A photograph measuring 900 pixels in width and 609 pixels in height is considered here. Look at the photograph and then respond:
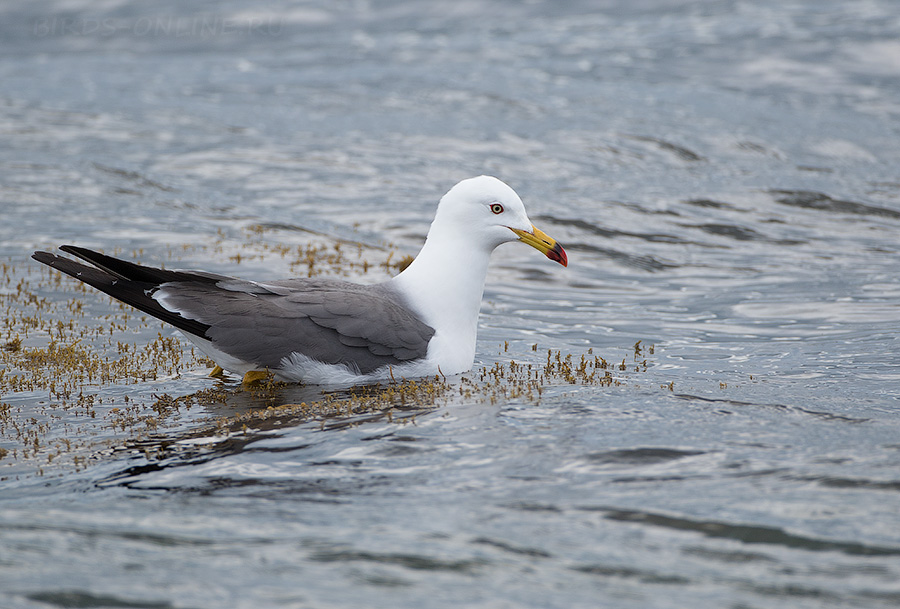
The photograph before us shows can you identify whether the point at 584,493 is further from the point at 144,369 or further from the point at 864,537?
the point at 144,369

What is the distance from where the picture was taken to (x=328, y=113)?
81.6 ft

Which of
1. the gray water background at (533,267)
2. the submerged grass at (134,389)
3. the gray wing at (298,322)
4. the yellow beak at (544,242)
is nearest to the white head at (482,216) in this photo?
the yellow beak at (544,242)

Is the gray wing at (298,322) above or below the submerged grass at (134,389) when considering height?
above

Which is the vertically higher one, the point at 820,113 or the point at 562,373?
the point at 820,113

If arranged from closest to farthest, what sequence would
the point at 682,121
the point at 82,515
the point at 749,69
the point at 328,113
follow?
1. the point at 82,515
2. the point at 682,121
3. the point at 328,113
4. the point at 749,69

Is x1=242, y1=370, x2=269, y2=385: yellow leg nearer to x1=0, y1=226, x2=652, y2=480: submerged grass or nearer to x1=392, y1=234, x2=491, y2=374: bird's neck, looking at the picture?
x1=0, y1=226, x2=652, y2=480: submerged grass

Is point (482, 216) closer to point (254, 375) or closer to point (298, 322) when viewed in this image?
point (298, 322)

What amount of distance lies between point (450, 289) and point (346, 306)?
3.22 ft

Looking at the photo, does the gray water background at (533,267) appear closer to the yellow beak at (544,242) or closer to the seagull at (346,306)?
the seagull at (346,306)

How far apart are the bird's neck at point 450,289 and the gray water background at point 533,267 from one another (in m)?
1.00

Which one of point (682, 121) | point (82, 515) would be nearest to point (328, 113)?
point (682, 121)

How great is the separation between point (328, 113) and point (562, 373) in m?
17.5

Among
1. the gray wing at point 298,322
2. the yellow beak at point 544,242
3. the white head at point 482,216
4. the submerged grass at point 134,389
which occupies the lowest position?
the submerged grass at point 134,389

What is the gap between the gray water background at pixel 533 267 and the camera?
5.20 meters
